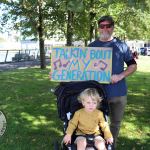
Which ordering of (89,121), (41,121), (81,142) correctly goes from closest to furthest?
1. (81,142)
2. (89,121)
3. (41,121)

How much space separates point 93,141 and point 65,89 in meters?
0.86

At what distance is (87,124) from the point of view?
572 cm

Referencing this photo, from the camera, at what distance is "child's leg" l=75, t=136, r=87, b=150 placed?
5.44m

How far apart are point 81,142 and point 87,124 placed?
0.31 metres

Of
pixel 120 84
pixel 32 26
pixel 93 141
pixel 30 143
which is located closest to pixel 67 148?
pixel 93 141

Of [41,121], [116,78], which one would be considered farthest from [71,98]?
[41,121]

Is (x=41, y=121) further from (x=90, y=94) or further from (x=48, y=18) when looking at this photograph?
(x=48, y=18)

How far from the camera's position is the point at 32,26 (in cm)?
2616

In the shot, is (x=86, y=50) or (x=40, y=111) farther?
(x=40, y=111)

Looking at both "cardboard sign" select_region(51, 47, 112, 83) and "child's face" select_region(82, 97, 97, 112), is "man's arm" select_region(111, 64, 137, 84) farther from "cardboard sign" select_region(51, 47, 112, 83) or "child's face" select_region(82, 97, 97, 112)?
"child's face" select_region(82, 97, 97, 112)

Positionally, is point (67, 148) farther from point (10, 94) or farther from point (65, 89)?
point (10, 94)

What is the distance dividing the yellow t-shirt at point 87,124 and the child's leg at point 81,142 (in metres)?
0.14

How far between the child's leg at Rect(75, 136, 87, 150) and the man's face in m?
1.45

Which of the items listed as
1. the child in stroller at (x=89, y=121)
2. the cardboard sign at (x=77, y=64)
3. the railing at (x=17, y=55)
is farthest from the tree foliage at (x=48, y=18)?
the child in stroller at (x=89, y=121)
